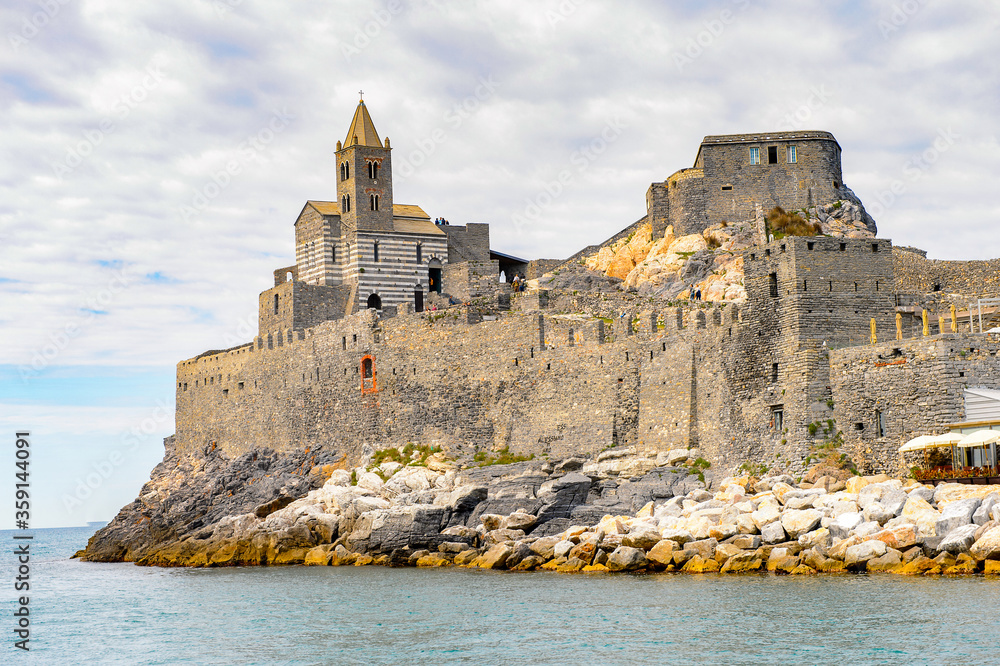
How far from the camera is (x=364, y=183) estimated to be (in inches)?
2318

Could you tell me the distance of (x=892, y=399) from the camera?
1292 inches

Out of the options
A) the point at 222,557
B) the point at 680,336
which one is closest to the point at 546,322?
the point at 680,336

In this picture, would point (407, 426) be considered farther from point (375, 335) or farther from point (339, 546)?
point (339, 546)

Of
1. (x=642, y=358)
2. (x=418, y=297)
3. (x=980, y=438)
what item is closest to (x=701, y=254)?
(x=642, y=358)

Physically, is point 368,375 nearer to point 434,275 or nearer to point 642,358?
point 434,275

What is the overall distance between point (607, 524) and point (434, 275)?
88.7 feet

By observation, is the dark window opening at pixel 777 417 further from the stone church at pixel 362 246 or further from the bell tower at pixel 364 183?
the bell tower at pixel 364 183

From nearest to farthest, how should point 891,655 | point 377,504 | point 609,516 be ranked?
point 891,655 → point 609,516 → point 377,504

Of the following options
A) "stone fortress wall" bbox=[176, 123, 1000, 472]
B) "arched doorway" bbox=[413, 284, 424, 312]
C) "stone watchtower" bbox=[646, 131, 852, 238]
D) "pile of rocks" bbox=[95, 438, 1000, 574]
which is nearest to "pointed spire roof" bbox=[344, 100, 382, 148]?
"stone fortress wall" bbox=[176, 123, 1000, 472]

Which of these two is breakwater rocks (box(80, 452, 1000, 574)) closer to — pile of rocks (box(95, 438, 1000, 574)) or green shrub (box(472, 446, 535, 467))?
pile of rocks (box(95, 438, 1000, 574))

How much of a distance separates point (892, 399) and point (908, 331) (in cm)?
805

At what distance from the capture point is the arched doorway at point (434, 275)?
5938cm

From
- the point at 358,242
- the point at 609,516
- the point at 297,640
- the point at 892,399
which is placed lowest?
the point at 297,640

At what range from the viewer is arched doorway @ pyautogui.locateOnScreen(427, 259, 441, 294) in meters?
59.4
